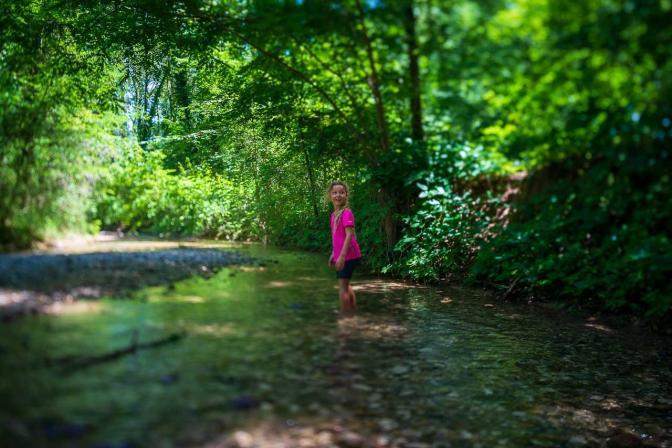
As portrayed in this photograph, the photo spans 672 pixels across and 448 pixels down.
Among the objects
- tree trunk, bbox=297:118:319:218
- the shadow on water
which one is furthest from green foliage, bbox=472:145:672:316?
tree trunk, bbox=297:118:319:218

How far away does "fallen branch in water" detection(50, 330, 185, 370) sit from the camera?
2.27 m

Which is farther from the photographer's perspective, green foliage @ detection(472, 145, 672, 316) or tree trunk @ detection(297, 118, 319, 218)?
tree trunk @ detection(297, 118, 319, 218)

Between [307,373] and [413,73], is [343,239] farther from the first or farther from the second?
[307,373]

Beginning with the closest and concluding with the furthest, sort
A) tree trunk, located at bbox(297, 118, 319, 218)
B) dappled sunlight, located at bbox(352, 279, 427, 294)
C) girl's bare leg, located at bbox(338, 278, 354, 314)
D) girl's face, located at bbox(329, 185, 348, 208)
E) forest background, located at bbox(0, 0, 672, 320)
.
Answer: forest background, located at bbox(0, 0, 672, 320)
girl's bare leg, located at bbox(338, 278, 354, 314)
girl's face, located at bbox(329, 185, 348, 208)
dappled sunlight, located at bbox(352, 279, 427, 294)
tree trunk, located at bbox(297, 118, 319, 218)

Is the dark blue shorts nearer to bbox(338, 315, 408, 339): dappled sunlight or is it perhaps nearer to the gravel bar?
bbox(338, 315, 408, 339): dappled sunlight

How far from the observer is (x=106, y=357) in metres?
2.39

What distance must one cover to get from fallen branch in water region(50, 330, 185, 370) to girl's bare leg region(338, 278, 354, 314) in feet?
5.68

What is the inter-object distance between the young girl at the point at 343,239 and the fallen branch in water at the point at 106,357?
2048 millimetres

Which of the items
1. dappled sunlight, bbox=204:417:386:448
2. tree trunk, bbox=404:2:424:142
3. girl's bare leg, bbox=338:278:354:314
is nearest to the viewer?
dappled sunlight, bbox=204:417:386:448

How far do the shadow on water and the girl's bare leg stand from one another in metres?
0.10

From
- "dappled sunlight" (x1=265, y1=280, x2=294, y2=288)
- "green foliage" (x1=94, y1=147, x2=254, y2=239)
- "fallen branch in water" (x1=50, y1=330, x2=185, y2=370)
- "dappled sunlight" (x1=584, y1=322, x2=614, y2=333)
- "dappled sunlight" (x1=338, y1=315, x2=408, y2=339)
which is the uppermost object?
"green foliage" (x1=94, y1=147, x2=254, y2=239)

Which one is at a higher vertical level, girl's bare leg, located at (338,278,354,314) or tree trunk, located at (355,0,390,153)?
tree trunk, located at (355,0,390,153)

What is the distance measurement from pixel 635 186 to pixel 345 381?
205cm

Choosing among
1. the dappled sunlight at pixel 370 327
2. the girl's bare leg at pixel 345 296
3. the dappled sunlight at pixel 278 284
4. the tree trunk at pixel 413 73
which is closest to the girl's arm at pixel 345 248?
the girl's bare leg at pixel 345 296
